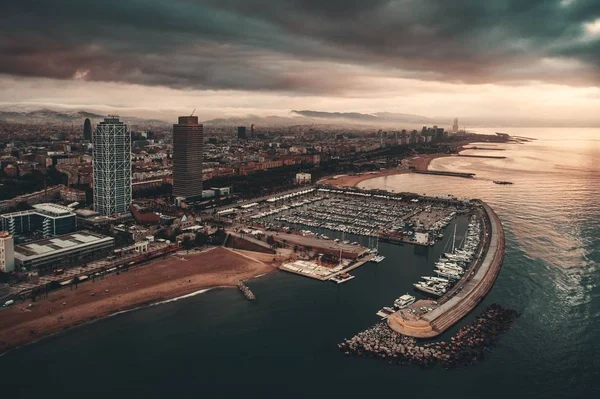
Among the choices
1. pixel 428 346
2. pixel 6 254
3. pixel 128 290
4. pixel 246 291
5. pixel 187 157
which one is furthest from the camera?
pixel 187 157

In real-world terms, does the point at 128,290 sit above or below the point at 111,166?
below

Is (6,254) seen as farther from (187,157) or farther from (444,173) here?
(444,173)

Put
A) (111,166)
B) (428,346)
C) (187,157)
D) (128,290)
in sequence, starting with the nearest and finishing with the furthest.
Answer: (428,346) → (128,290) → (111,166) → (187,157)

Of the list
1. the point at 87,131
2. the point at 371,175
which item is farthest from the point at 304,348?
the point at 87,131

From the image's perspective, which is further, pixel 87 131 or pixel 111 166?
pixel 87 131

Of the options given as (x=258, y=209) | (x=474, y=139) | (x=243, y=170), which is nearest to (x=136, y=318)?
(x=258, y=209)

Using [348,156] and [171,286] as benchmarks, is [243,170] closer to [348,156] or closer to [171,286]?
[348,156]

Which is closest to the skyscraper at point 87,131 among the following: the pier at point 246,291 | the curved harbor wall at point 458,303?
the pier at point 246,291
